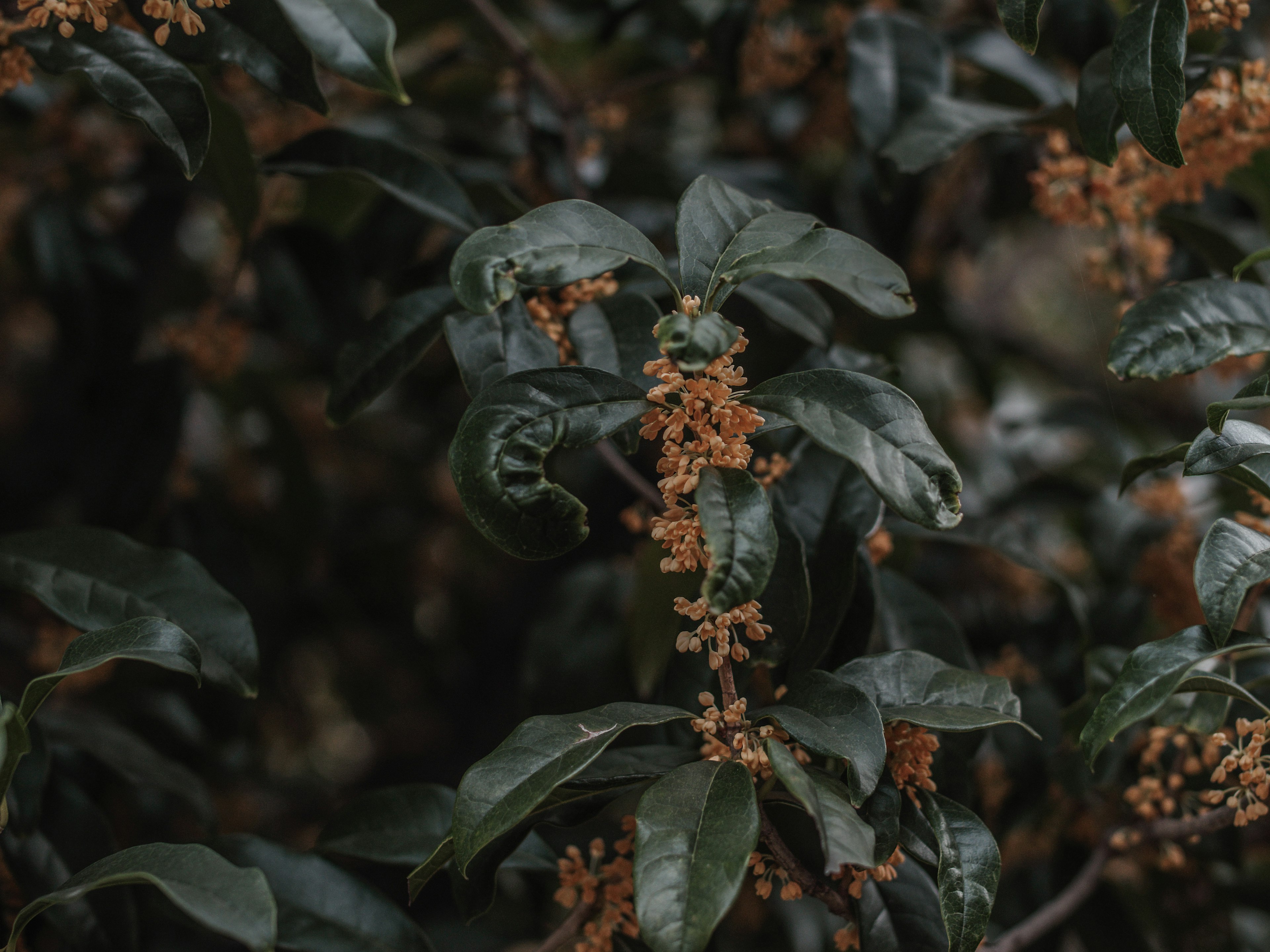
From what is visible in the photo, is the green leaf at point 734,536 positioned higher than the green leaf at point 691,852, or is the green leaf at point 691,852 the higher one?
the green leaf at point 734,536

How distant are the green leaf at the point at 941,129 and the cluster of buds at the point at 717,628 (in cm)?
49

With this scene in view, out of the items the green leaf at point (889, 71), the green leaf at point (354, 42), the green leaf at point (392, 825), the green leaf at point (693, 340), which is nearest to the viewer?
the green leaf at point (693, 340)

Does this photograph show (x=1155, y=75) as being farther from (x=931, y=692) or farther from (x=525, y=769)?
(x=525, y=769)

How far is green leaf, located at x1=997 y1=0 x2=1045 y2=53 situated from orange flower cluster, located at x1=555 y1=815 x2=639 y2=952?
687 millimetres

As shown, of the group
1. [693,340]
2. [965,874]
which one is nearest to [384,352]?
[693,340]

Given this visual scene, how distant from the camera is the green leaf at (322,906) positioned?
0.81 m

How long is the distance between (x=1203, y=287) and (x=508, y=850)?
2.48ft

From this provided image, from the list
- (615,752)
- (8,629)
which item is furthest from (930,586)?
(8,629)

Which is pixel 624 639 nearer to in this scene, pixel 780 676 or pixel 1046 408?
pixel 780 676

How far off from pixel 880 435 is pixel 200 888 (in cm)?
51

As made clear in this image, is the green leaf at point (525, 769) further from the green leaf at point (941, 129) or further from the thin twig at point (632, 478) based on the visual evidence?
the green leaf at point (941, 129)

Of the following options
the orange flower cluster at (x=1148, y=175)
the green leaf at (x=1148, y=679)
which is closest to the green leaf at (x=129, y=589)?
the green leaf at (x=1148, y=679)

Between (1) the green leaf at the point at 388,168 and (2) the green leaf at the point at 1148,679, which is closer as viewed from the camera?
Answer: (2) the green leaf at the point at 1148,679

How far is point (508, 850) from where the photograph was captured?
29.8 inches
